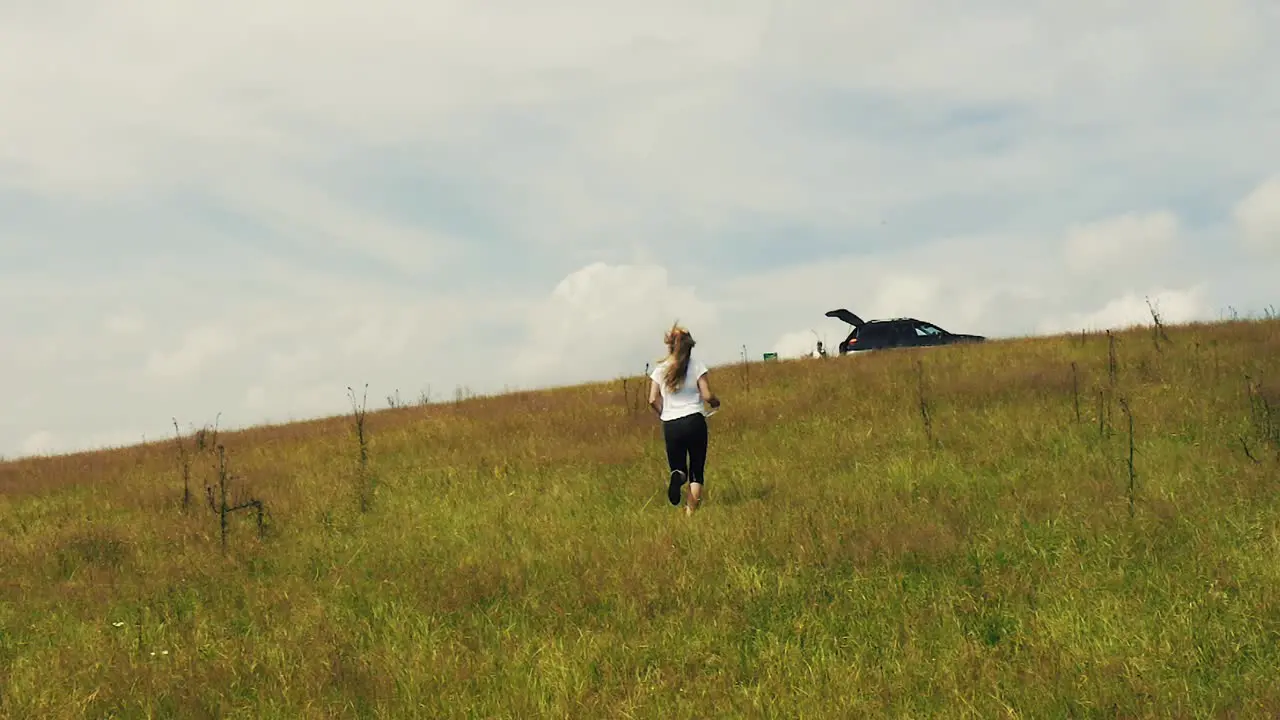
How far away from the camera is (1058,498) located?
743cm

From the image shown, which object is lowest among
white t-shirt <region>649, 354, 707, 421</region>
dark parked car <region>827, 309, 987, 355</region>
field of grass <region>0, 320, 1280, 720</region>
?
field of grass <region>0, 320, 1280, 720</region>

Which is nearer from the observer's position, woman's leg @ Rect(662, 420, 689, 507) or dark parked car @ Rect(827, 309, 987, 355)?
woman's leg @ Rect(662, 420, 689, 507)

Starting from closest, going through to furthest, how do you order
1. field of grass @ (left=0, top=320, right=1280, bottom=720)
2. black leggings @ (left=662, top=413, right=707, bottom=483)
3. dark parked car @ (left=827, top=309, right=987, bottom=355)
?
field of grass @ (left=0, top=320, right=1280, bottom=720) → black leggings @ (left=662, top=413, right=707, bottom=483) → dark parked car @ (left=827, top=309, right=987, bottom=355)

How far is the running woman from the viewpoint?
27.7 ft

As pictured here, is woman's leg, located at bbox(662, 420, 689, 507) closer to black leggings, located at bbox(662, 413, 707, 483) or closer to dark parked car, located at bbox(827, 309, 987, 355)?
black leggings, located at bbox(662, 413, 707, 483)

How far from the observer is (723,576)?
20.8 feet

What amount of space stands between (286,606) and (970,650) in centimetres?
465

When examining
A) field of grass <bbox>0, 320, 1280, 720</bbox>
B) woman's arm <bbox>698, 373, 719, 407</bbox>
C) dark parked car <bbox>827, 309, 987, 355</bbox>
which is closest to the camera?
field of grass <bbox>0, 320, 1280, 720</bbox>

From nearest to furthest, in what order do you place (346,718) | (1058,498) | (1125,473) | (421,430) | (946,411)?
1. (346,718)
2. (1058,498)
3. (1125,473)
4. (946,411)
5. (421,430)

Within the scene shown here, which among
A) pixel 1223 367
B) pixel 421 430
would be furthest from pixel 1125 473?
pixel 421 430

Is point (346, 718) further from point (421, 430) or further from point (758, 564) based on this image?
point (421, 430)

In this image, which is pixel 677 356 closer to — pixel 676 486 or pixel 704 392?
pixel 704 392

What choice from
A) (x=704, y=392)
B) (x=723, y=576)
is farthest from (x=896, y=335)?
(x=723, y=576)

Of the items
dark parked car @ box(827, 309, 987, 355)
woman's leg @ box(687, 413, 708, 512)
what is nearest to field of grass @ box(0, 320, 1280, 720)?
woman's leg @ box(687, 413, 708, 512)
